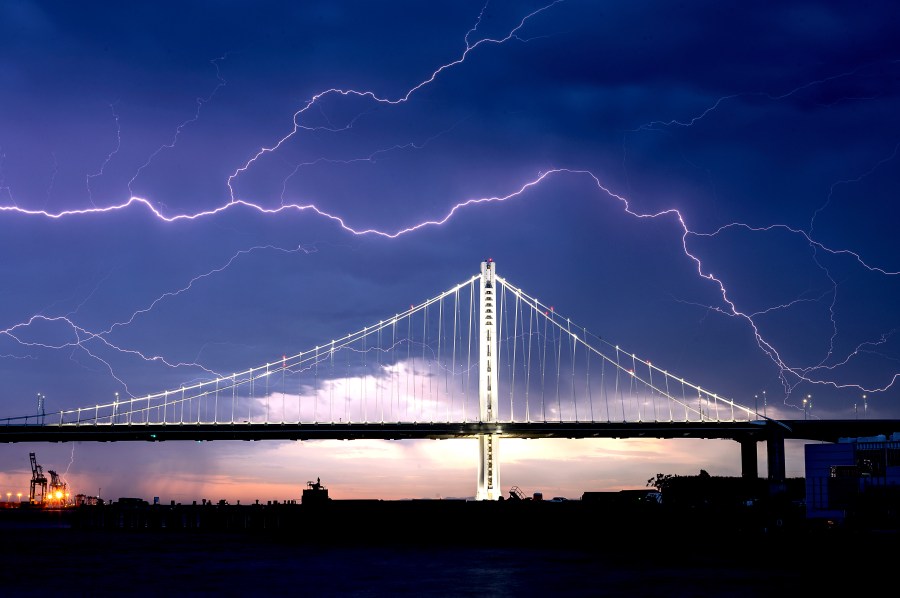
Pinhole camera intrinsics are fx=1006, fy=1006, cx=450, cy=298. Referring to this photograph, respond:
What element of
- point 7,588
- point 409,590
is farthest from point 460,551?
point 7,588

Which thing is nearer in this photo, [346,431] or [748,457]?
[346,431]

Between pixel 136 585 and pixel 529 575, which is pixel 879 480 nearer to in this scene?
pixel 529 575

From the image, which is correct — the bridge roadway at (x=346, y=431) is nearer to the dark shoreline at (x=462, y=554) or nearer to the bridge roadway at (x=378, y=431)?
the bridge roadway at (x=378, y=431)

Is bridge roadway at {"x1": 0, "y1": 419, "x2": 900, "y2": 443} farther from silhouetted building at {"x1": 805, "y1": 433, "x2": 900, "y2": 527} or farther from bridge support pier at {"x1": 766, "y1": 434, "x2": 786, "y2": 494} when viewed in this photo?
silhouetted building at {"x1": 805, "y1": 433, "x2": 900, "y2": 527}

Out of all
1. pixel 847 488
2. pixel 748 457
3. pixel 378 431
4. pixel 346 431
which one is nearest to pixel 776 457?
pixel 748 457

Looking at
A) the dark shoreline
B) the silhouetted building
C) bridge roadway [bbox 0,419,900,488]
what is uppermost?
bridge roadway [bbox 0,419,900,488]

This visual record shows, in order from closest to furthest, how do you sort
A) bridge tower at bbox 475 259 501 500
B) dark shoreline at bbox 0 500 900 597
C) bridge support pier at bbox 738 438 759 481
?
dark shoreline at bbox 0 500 900 597 → bridge tower at bbox 475 259 501 500 → bridge support pier at bbox 738 438 759 481

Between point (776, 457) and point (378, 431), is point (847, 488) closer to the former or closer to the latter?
point (776, 457)

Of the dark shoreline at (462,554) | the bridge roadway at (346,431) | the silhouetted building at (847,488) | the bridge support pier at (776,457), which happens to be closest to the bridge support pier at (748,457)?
the bridge support pier at (776,457)

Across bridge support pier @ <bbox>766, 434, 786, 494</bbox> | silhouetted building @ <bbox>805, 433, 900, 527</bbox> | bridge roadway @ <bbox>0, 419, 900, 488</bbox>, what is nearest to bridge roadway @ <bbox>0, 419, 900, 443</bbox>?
bridge roadway @ <bbox>0, 419, 900, 488</bbox>
